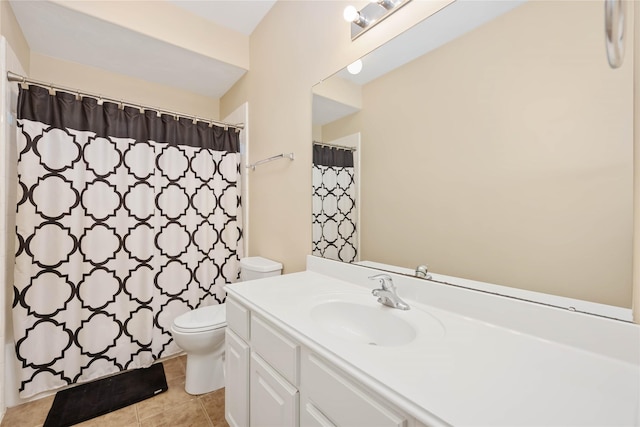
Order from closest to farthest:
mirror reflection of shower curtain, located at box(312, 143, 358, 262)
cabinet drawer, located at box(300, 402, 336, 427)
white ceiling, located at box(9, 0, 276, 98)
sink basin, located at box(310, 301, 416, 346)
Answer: cabinet drawer, located at box(300, 402, 336, 427), sink basin, located at box(310, 301, 416, 346), mirror reflection of shower curtain, located at box(312, 143, 358, 262), white ceiling, located at box(9, 0, 276, 98)

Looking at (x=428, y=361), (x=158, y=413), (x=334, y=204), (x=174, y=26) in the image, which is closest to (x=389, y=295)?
(x=428, y=361)

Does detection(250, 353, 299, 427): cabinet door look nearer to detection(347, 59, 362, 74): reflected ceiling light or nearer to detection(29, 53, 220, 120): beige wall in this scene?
detection(347, 59, 362, 74): reflected ceiling light

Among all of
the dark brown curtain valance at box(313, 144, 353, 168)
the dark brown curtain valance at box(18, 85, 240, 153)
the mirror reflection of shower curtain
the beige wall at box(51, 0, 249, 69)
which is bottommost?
the mirror reflection of shower curtain

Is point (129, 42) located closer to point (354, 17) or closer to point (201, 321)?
point (354, 17)

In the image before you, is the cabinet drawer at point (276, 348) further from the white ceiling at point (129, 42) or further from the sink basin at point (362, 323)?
the white ceiling at point (129, 42)

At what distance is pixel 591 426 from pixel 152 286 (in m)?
2.34

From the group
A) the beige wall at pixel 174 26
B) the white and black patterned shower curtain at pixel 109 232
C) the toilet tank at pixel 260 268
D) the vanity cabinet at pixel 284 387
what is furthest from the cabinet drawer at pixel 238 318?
the beige wall at pixel 174 26

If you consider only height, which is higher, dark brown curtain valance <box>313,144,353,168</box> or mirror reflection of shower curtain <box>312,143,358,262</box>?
dark brown curtain valance <box>313,144,353,168</box>

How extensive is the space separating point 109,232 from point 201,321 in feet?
2.99

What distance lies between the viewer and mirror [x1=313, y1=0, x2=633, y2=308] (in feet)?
2.38

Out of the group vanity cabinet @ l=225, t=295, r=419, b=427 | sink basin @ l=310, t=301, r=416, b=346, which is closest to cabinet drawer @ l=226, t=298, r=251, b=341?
vanity cabinet @ l=225, t=295, r=419, b=427

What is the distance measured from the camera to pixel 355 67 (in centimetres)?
138

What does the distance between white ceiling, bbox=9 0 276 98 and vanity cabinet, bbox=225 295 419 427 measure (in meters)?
2.04

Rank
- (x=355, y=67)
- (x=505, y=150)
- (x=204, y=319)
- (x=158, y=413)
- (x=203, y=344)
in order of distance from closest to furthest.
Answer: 1. (x=505, y=150)
2. (x=355, y=67)
3. (x=158, y=413)
4. (x=203, y=344)
5. (x=204, y=319)
